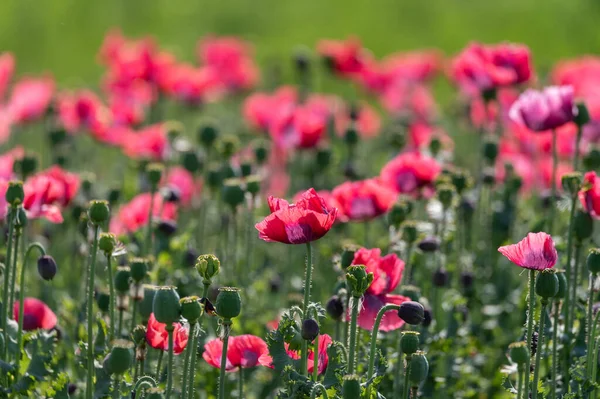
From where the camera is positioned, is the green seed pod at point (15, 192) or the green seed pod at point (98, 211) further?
the green seed pod at point (15, 192)

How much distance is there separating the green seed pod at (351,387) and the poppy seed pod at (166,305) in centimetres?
36

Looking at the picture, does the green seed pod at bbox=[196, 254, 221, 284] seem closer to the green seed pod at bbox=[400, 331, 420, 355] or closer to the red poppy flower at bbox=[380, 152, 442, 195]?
the green seed pod at bbox=[400, 331, 420, 355]

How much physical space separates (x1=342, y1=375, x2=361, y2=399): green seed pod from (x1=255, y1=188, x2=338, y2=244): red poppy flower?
12.5 inches

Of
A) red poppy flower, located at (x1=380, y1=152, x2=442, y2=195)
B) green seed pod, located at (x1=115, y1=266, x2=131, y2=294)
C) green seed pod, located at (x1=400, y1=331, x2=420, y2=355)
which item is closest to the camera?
green seed pod, located at (x1=400, y1=331, x2=420, y2=355)

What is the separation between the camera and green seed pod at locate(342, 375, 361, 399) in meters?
1.92

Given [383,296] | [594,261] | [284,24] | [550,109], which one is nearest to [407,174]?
[550,109]

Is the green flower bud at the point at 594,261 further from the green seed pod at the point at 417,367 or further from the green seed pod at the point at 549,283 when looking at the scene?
the green seed pod at the point at 417,367

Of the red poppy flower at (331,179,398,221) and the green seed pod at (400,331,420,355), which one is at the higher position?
the red poppy flower at (331,179,398,221)

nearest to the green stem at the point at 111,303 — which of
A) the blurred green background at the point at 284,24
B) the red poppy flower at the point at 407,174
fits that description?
the red poppy flower at the point at 407,174

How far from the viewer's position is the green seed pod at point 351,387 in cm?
192

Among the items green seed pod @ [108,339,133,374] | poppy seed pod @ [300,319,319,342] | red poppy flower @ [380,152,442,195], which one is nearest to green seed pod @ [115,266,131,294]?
green seed pod @ [108,339,133,374]

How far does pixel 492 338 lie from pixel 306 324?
1.70 m

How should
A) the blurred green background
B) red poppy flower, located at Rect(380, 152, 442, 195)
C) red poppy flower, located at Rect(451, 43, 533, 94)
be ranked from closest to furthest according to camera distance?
red poppy flower, located at Rect(380, 152, 442, 195) → red poppy flower, located at Rect(451, 43, 533, 94) → the blurred green background

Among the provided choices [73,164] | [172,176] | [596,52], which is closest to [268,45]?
[596,52]
